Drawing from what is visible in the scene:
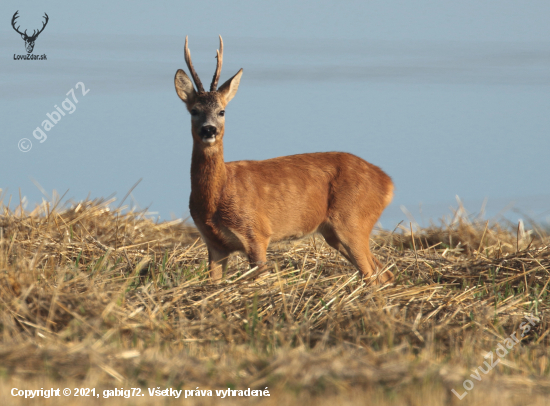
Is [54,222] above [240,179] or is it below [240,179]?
below

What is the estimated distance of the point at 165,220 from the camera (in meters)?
9.67

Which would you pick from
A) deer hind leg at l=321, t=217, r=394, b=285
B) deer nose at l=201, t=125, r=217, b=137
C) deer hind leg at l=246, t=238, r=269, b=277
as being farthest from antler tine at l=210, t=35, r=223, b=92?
deer hind leg at l=321, t=217, r=394, b=285

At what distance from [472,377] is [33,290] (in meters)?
3.06

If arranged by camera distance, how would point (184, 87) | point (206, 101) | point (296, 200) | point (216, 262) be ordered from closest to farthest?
point (206, 101) → point (216, 262) → point (184, 87) → point (296, 200)

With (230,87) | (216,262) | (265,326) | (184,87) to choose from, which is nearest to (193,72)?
(184,87)

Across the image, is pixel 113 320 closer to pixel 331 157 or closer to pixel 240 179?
pixel 240 179

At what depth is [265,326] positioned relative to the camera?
484 cm

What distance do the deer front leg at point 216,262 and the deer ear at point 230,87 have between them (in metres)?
1.50

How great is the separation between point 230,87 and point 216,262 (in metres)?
1.72

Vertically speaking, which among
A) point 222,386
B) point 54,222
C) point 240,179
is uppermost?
point 240,179

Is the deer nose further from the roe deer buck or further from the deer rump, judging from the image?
the deer rump

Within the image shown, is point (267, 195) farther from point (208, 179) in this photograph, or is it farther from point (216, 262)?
point (216, 262)

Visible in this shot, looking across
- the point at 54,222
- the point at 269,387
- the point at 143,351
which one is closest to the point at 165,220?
the point at 54,222

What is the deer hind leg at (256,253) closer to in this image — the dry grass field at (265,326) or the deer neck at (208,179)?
the dry grass field at (265,326)
